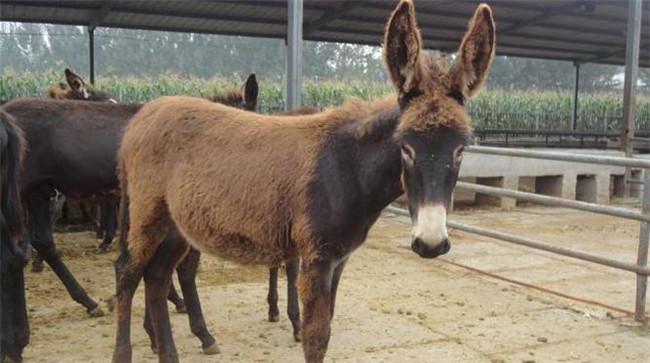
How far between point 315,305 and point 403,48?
1273 mm

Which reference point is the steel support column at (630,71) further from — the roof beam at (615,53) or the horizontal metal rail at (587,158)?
the horizontal metal rail at (587,158)

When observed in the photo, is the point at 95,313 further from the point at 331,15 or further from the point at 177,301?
the point at 331,15

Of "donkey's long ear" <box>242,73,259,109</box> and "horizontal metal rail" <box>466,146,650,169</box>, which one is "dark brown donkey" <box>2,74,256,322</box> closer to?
"donkey's long ear" <box>242,73,259,109</box>

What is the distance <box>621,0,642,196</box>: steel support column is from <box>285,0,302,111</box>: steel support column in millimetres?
6796

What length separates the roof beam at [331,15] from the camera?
11430 mm

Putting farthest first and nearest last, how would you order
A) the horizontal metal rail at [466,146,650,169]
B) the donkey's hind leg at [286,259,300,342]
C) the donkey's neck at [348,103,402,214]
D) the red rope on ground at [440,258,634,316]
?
the red rope on ground at [440,258,634,316] < the horizontal metal rail at [466,146,650,169] < the donkey's hind leg at [286,259,300,342] < the donkey's neck at [348,103,402,214]

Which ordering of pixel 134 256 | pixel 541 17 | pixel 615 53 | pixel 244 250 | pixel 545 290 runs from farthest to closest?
pixel 615 53 → pixel 541 17 → pixel 545 290 → pixel 134 256 → pixel 244 250

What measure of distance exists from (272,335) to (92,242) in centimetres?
442

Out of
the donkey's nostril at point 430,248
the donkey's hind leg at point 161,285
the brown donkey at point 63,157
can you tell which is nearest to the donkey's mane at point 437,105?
the donkey's nostril at point 430,248

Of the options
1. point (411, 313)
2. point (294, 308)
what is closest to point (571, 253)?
point (411, 313)

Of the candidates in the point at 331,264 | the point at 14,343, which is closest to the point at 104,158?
the point at 14,343

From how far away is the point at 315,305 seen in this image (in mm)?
2871

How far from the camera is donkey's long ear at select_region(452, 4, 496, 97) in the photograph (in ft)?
8.61

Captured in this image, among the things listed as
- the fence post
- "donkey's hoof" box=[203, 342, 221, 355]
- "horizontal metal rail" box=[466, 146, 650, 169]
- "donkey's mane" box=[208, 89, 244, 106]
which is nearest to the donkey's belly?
"donkey's hoof" box=[203, 342, 221, 355]
